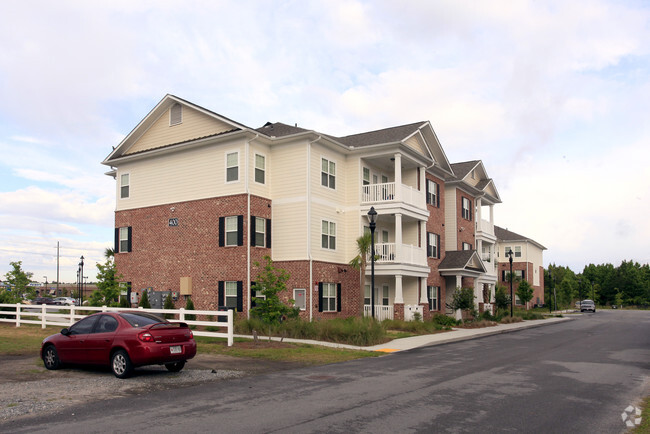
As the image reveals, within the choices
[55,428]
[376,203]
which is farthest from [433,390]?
[376,203]

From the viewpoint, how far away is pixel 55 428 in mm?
8039

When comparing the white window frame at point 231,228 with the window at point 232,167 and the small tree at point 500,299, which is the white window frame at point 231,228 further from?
the small tree at point 500,299

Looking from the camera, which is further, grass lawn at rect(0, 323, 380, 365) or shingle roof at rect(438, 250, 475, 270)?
shingle roof at rect(438, 250, 475, 270)

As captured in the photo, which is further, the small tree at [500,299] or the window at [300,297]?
the small tree at [500,299]

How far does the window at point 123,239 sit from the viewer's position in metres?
32.4

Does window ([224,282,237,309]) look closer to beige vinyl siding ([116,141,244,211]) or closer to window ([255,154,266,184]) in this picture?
beige vinyl siding ([116,141,244,211])

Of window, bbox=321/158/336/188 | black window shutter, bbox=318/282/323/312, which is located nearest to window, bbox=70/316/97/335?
black window shutter, bbox=318/282/323/312

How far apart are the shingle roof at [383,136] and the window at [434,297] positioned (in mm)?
10545

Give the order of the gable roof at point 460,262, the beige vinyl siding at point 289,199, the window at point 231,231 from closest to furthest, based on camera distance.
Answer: the window at point 231,231 → the beige vinyl siding at point 289,199 → the gable roof at point 460,262

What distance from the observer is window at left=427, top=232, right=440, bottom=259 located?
36.8m

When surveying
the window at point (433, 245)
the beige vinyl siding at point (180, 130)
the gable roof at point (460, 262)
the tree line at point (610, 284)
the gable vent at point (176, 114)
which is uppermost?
the gable vent at point (176, 114)

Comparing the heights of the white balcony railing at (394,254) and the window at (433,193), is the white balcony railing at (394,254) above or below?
below

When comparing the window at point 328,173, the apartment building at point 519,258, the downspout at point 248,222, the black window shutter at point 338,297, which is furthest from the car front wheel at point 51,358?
the apartment building at point 519,258

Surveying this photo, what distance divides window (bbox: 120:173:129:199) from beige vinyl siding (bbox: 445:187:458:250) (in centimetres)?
2230
